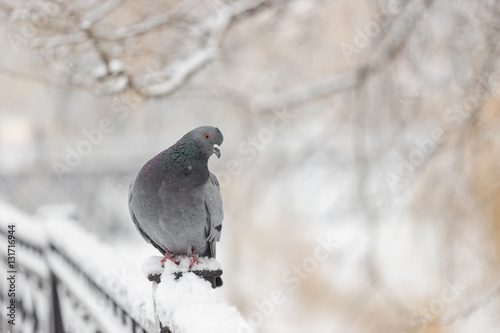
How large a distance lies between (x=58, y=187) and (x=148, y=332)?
696 centimetres

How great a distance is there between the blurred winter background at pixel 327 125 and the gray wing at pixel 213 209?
21.3 inches

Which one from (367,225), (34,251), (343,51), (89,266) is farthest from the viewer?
(343,51)

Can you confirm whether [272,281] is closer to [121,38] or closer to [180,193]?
[121,38]

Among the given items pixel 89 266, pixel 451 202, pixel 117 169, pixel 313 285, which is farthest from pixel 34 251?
pixel 117 169

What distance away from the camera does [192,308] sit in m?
1.20

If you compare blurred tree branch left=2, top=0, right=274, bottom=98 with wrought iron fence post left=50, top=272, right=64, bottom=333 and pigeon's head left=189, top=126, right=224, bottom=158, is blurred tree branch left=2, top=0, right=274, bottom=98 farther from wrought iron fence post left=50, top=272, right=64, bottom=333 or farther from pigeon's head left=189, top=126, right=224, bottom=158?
pigeon's head left=189, top=126, right=224, bottom=158

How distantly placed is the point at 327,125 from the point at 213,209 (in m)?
2.39

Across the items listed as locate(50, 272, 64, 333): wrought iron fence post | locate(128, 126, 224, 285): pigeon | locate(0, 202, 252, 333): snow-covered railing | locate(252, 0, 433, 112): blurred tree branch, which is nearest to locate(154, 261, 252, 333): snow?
locate(0, 202, 252, 333): snow-covered railing

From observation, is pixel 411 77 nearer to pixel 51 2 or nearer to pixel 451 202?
pixel 451 202

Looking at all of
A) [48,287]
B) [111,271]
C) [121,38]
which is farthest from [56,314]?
[121,38]

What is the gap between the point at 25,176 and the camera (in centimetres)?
815

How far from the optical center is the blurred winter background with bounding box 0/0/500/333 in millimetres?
3361

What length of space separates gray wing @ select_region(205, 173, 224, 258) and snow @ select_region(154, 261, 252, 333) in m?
0.54

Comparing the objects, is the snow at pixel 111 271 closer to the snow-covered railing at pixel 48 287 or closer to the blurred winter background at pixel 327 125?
the snow-covered railing at pixel 48 287
